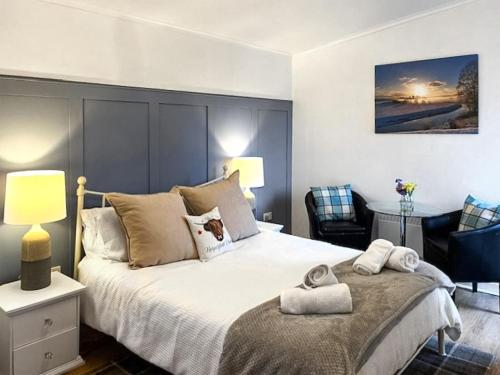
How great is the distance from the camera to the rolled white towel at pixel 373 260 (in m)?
2.39

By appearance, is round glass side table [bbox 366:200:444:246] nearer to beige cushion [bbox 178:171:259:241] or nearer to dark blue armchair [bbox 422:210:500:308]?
dark blue armchair [bbox 422:210:500:308]

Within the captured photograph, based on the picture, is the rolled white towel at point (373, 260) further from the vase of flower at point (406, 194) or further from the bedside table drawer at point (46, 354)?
the bedside table drawer at point (46, 354)

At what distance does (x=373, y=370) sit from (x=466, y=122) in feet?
9.45

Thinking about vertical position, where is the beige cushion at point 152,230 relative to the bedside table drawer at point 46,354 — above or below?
above

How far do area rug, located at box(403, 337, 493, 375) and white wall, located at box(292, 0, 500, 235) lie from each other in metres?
1.57

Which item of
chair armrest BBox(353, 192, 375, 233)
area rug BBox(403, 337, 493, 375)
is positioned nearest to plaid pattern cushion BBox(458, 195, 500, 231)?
chair armrest BBox(353, 192, 375, 233)

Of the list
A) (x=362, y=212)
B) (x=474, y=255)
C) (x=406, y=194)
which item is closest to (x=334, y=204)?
(x=362, y=212)

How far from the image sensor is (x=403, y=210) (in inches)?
149

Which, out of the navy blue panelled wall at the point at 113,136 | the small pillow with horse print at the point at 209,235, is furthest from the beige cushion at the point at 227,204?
the navy blue panelled wall at the point at 113,136

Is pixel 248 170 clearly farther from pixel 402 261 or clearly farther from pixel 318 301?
pixel 318 301

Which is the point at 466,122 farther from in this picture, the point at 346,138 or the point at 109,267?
the point at 109,267

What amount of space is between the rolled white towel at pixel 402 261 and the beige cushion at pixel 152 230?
1.26 metres

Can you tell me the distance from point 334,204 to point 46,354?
9.75ft

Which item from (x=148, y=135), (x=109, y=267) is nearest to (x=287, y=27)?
(x=148, y=135)
